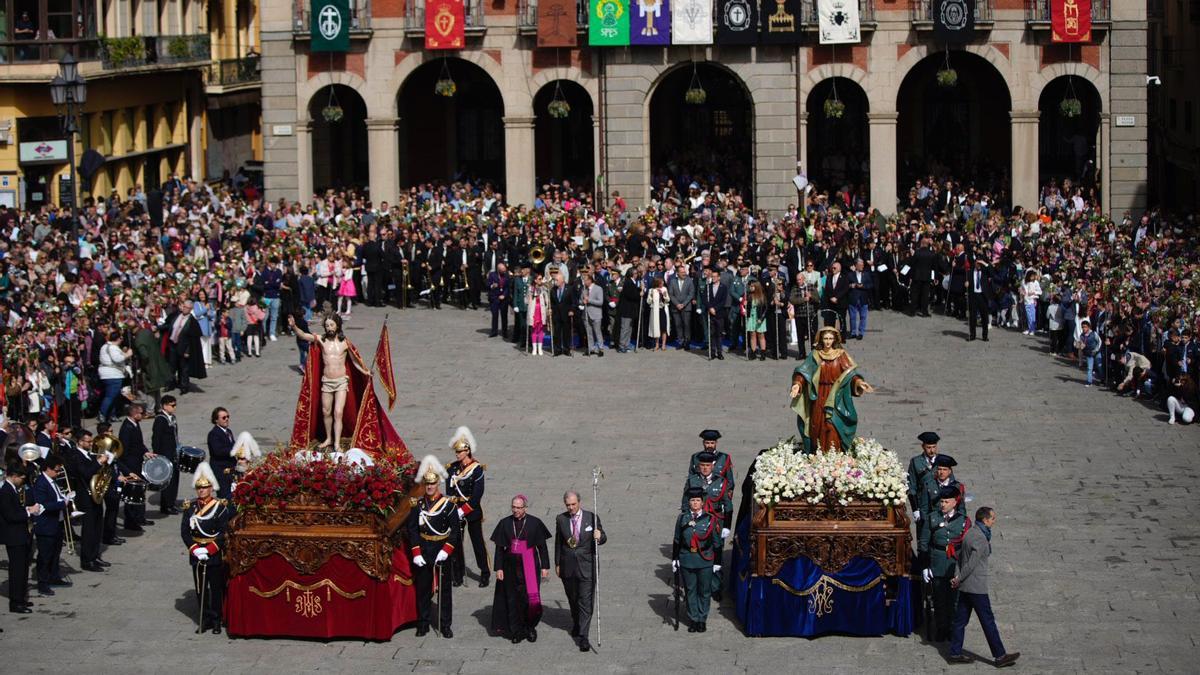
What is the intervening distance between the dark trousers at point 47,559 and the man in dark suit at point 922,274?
22110 millimetres

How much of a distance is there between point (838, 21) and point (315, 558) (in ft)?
105

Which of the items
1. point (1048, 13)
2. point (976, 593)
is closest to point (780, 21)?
point (1048, 13)

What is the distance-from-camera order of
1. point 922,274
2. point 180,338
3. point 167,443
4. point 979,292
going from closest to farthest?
point 167,443 → point 180,338 → point 979,292 → point 922,274

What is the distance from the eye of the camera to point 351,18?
51.9m

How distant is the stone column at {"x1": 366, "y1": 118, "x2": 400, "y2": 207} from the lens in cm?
5281

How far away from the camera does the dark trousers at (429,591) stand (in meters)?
21.1

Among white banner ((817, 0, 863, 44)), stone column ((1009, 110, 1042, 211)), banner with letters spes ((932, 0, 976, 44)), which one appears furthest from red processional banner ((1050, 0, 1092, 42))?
white banner ((817, 0, 863, 44))

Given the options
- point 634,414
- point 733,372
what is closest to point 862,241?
point 733,372

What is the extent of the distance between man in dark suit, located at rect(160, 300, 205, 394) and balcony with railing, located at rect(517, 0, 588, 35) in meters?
19.1

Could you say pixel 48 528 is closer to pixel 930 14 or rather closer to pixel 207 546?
pixel 207 546

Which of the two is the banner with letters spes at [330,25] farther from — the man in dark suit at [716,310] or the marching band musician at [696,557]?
the marching band musician at [696,557]

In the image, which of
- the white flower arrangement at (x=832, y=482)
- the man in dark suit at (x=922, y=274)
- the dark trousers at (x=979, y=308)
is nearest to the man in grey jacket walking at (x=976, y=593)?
the white flower arrangement at (x=832, y=482)

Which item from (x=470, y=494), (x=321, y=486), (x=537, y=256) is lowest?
(x=470, y=494)

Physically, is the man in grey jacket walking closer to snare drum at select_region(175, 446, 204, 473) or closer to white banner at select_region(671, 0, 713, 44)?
snare drum at select_region(175, 446, 204, 473)
